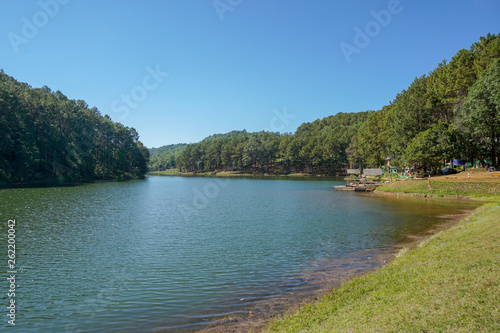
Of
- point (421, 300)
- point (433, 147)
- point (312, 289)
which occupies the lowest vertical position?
point (312, 289)

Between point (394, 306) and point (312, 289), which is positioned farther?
point (312, 289)

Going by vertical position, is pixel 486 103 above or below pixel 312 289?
above

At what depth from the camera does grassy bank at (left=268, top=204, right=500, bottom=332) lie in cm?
698

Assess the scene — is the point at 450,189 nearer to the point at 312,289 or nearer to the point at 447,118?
the point at 447,118

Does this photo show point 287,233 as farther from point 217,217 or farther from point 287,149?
point 287,149

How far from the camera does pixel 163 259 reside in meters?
17.4

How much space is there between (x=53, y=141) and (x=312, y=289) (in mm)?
93271

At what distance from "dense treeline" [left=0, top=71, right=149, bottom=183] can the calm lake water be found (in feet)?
158

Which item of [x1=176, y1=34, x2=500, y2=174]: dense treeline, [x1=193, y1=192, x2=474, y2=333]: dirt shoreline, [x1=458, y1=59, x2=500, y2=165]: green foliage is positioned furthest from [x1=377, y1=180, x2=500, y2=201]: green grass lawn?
[x1=193, y1=192, x2=474, y2=333]: dirt shoreline

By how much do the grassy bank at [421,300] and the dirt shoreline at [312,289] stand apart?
32.1 inches

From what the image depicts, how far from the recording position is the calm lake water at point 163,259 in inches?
433

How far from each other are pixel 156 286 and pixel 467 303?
11658mm

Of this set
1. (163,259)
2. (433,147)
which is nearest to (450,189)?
(433,147)

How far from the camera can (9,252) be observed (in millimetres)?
17828
